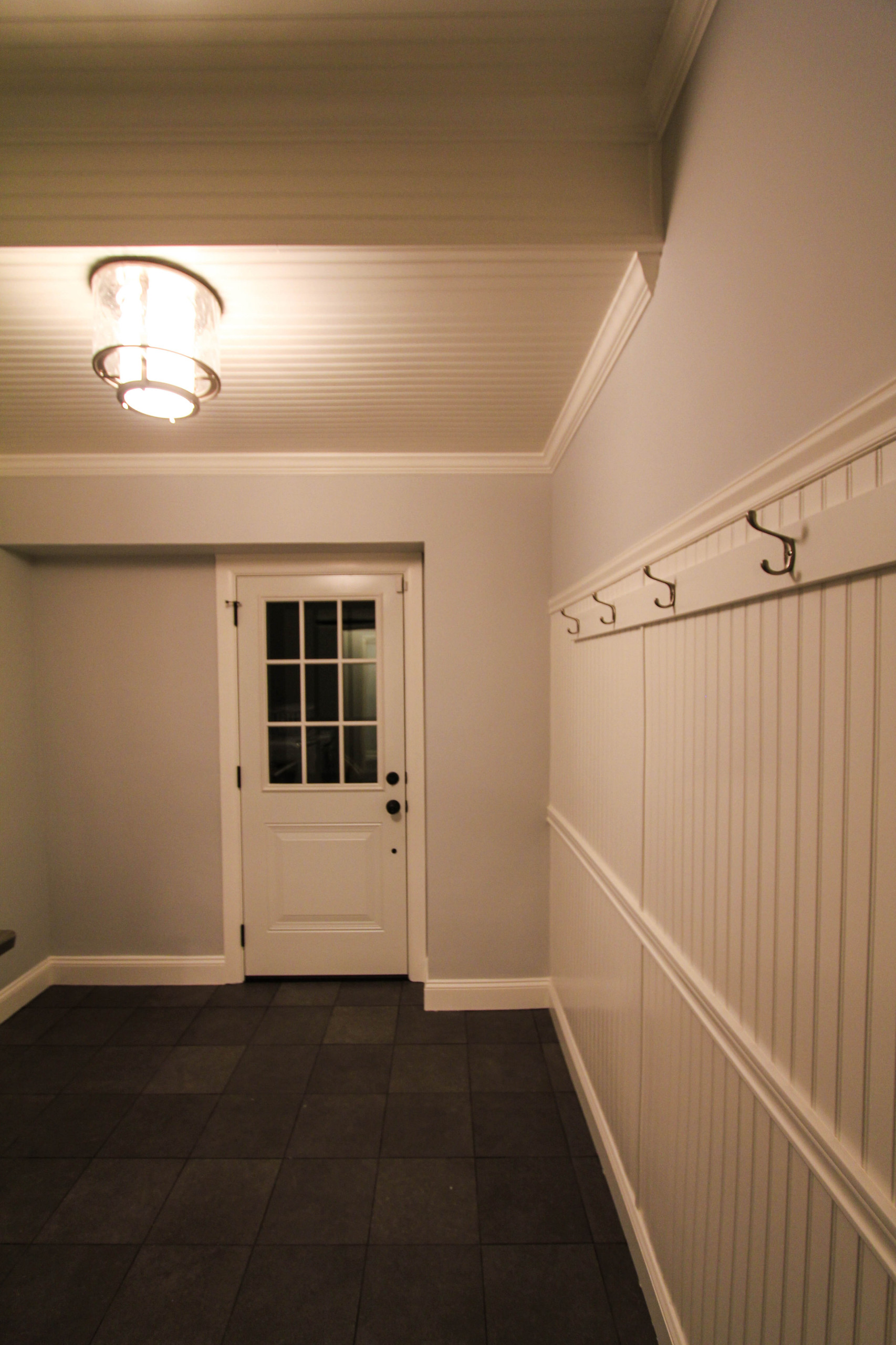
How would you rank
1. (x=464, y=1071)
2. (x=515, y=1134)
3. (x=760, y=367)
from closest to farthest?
1. (x=760, y=367)
2. (x=515, y=1134)
3. (x=464, y=1071)

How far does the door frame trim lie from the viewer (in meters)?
2.89

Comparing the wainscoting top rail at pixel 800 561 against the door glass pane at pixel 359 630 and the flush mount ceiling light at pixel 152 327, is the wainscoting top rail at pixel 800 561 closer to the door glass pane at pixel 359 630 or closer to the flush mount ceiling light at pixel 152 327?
the flush mount ceiling light at pixel 152 327

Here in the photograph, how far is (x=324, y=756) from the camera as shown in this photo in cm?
296

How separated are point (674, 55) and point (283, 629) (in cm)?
243

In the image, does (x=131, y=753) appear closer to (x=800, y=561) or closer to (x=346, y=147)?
(x=346, y=147)

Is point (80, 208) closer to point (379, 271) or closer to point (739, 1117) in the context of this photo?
point (379, 271)

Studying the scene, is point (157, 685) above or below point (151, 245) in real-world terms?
below

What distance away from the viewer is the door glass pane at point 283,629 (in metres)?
2.94

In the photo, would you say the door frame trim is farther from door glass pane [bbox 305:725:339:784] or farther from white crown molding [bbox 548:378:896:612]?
white crown molding [bbox 548:378:896:612]

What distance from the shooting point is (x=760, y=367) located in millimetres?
895

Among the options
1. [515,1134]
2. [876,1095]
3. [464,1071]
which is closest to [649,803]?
[876,1095]

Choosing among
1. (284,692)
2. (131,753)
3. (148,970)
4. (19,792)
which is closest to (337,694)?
(284,692)

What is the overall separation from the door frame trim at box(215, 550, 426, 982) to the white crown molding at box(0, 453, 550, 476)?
40 cm

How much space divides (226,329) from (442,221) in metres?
0.76
